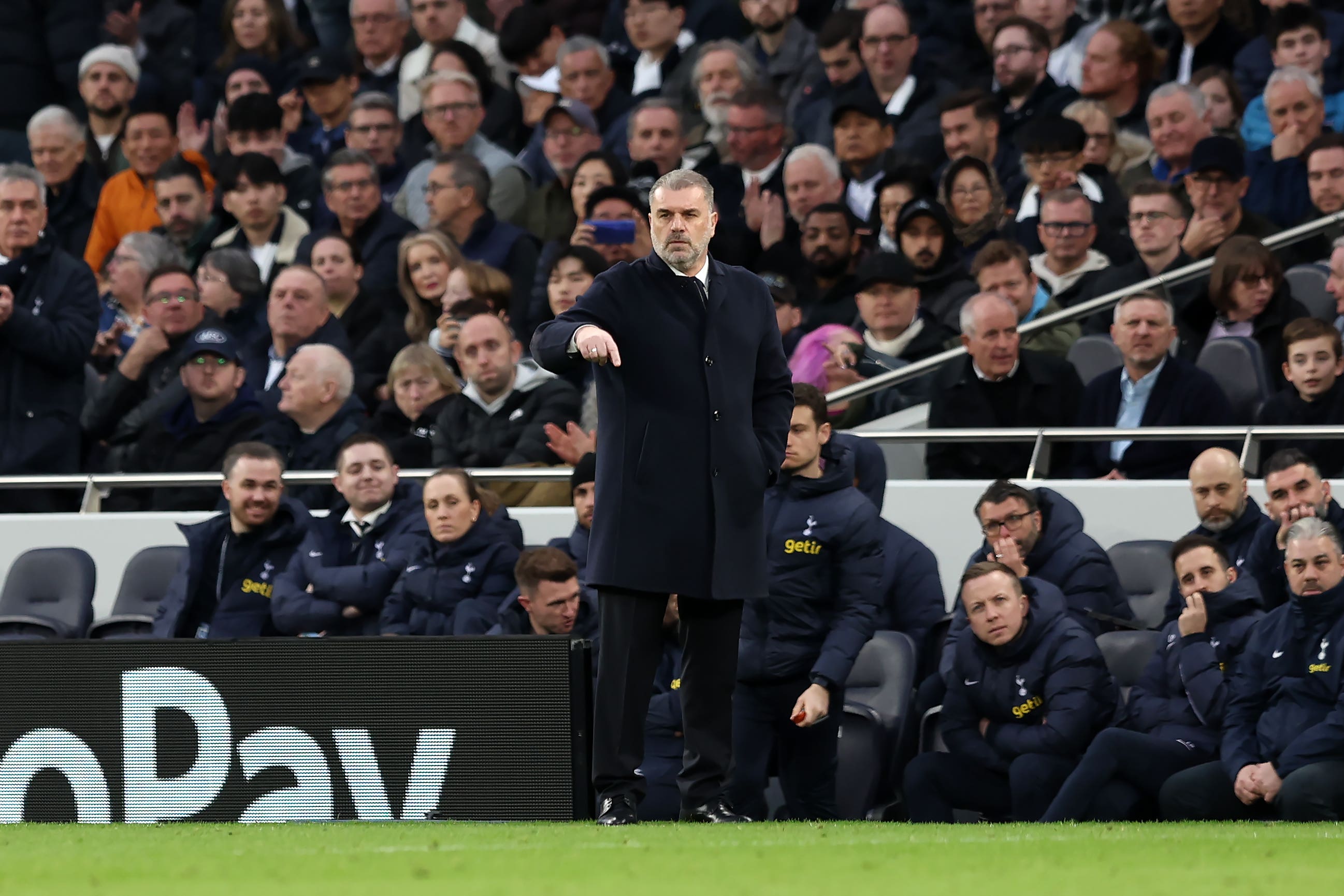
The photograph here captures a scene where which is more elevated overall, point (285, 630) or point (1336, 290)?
point (1336, 290)

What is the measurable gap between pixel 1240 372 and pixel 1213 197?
134 cm

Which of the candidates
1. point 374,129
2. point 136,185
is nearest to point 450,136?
point 374,129

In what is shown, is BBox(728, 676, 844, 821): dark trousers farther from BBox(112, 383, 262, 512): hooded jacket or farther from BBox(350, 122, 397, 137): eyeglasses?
BBox(350, 122, 397, 137): eyeglasses

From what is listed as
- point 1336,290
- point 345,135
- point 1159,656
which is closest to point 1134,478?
point 1336,290

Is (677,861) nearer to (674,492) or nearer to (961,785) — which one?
(674,492)

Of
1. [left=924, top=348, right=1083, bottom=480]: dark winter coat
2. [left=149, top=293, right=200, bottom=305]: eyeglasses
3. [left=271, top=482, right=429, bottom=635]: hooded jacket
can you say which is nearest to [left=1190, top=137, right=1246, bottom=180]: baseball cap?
[left=924, top=348, right=1083, bottom=480]: dark winter coat

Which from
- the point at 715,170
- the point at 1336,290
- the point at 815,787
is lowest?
the point at 815,787

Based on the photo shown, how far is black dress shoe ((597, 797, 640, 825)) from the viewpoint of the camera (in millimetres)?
5840

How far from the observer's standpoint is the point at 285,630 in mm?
9344

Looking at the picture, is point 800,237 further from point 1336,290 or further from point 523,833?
point 523,833

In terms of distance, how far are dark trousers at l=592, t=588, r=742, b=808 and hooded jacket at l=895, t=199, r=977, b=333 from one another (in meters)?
5.38

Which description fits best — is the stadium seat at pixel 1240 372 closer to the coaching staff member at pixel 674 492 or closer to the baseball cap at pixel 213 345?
the coaching staff member at pixel 674 492

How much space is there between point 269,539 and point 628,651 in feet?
14.0

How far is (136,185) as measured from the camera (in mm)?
14320
